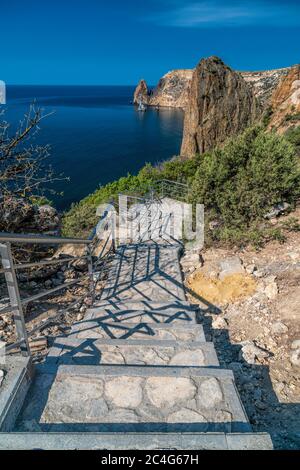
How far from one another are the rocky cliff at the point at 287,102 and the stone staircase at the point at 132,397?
2175 centimetres

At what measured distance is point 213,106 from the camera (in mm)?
31594

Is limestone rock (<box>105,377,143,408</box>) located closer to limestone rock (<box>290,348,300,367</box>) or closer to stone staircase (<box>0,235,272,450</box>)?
stone staircase (<box>0,235,272,450</box>)

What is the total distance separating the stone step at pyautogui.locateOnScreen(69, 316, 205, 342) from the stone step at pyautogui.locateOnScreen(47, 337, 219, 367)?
1.57 feet

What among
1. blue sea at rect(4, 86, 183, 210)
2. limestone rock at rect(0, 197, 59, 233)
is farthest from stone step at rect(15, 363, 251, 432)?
blue sea at rect(4, 86, 183, 210)

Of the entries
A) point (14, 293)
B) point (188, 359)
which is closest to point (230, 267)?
point (188, 359)

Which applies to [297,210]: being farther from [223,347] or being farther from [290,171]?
[223,347]

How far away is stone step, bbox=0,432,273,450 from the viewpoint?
157 cm

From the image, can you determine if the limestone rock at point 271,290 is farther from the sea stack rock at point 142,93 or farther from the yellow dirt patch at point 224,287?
the sea stack rock at point 142,93

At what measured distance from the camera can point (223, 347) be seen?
394cm

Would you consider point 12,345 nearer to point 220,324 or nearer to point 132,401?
point 132,401

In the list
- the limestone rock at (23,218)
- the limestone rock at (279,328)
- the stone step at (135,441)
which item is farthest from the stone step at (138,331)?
the limestone rock at (23,218)

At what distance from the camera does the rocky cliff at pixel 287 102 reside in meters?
21.5

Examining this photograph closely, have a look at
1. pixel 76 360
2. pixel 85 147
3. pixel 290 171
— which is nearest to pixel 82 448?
pixel 76 360

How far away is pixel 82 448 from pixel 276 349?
2.94 metres
